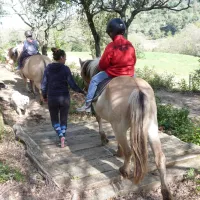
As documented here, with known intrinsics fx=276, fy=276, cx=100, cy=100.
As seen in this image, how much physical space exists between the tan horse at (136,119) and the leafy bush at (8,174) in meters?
1.59

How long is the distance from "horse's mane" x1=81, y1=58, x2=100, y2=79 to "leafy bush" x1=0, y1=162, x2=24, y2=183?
8.05 feet

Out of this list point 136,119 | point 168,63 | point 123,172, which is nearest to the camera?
point 136,119

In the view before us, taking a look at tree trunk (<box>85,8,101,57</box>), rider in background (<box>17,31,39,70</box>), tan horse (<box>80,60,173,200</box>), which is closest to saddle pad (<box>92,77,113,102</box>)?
tan horse (<box>80,60,173,200</box>)

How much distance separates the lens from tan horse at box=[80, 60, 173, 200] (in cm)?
361

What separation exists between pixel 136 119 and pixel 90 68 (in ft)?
8.75

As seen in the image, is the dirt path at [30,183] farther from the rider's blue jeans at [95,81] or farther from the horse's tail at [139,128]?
the rider's blue jeans at [95,81]

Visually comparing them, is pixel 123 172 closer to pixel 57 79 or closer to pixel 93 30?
pixel 57 79

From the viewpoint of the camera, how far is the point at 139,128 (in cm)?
360

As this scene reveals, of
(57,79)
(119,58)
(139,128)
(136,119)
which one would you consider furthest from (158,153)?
(57,79)

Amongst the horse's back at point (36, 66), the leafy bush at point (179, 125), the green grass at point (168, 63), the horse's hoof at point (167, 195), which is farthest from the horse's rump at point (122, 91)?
the green grass at point (168, 63)

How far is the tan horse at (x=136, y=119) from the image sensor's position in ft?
11.9

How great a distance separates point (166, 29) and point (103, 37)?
6922 centimetres

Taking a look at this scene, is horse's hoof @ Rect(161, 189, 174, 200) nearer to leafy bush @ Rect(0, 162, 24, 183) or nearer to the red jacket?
the red jacket

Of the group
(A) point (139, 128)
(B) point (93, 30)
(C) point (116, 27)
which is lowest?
(A) point (139, 128)
